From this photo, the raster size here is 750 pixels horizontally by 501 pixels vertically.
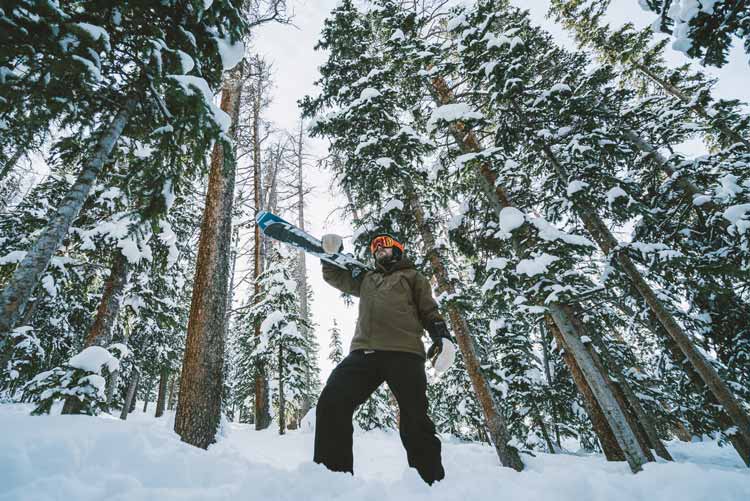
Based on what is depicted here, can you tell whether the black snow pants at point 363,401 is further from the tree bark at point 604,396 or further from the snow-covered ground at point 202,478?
the tree bark at point 604,396

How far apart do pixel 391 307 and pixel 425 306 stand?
0.45 m

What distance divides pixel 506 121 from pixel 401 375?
6.33 m

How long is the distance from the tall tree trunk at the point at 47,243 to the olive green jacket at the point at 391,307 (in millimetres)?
2458

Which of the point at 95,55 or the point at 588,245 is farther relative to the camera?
the point at 588,245

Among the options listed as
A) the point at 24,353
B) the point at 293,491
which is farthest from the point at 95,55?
the point at 24,353

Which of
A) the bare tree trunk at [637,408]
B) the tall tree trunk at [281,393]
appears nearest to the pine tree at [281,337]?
the tall tree trunk at [281,393]

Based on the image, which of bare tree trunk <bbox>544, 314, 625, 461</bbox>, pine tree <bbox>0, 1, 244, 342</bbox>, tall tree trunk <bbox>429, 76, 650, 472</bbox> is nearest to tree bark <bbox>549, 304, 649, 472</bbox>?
tall tree trunk <bbox>429, 76, 650, 472</bbox>

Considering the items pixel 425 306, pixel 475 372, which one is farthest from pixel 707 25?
pixel 475 372

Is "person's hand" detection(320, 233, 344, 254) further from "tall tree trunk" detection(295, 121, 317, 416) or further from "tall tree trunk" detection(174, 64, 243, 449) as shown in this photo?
"tall tree trunk" detection(295, 121, 317, 416)

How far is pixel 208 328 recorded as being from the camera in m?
4.94

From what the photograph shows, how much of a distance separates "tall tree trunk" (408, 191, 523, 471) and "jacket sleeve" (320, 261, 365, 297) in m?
3.53

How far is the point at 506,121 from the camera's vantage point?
7.07 m

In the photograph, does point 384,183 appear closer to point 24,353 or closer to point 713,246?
point 713,246

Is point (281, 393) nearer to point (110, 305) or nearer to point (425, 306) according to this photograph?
point (110, 305)
